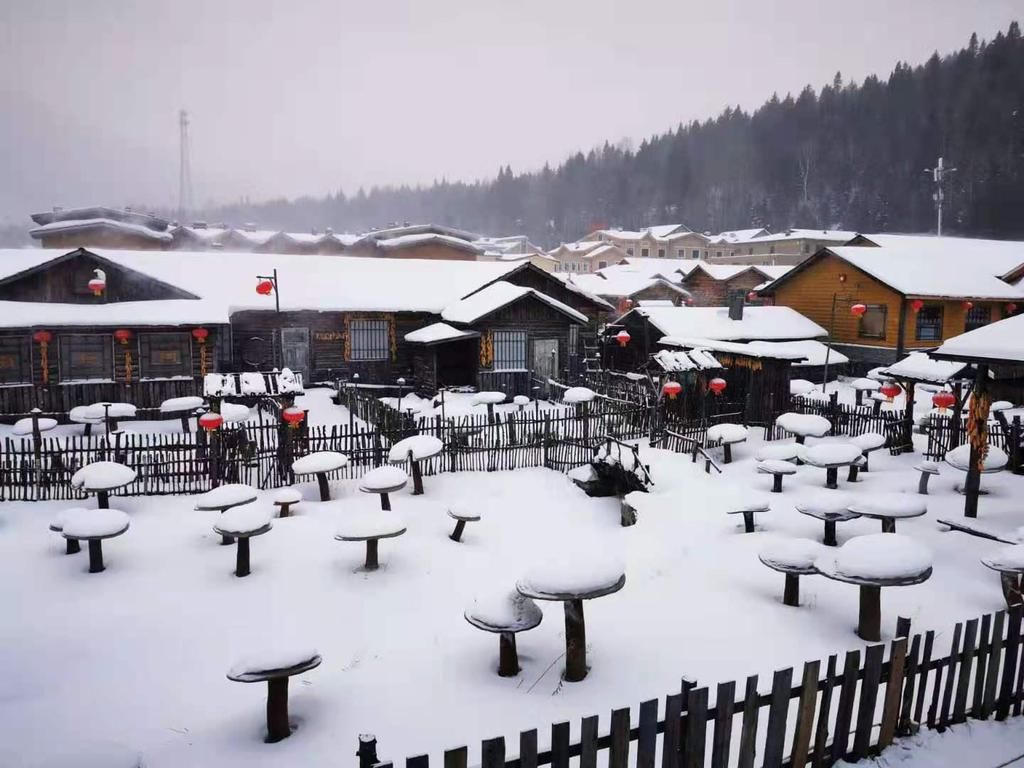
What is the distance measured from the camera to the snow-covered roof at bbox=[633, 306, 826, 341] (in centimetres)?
2939

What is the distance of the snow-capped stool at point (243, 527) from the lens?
9.53 meters

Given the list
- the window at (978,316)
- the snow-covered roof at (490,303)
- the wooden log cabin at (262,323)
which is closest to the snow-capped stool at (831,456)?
the snow-covered roof at (490,303)

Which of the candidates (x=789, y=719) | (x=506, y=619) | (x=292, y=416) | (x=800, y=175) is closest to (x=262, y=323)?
(x=292, y=416)

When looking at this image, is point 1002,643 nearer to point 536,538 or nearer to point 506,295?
point 536,538

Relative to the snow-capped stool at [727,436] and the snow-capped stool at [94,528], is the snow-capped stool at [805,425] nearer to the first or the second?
the snow-capped stool at [727,436]

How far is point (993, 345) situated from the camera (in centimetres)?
1074

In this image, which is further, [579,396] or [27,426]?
[579,396]

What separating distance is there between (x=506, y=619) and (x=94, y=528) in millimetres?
6863

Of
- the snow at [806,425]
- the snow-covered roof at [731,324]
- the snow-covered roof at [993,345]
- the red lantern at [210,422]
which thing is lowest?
the snow at [806,425]

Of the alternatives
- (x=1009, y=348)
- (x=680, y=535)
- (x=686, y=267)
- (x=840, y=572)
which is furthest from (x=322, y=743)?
(x=686, y=267)

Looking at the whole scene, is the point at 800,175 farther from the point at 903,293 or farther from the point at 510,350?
the point at 510,350

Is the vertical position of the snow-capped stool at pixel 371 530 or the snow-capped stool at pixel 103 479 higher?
the snow-capped stool at pixel 103 479

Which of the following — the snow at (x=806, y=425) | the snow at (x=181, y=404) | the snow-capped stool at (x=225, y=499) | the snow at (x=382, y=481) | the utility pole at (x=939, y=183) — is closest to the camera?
the snow-capped stool at (x=225, y=499)

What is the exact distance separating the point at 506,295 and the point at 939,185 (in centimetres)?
5864
